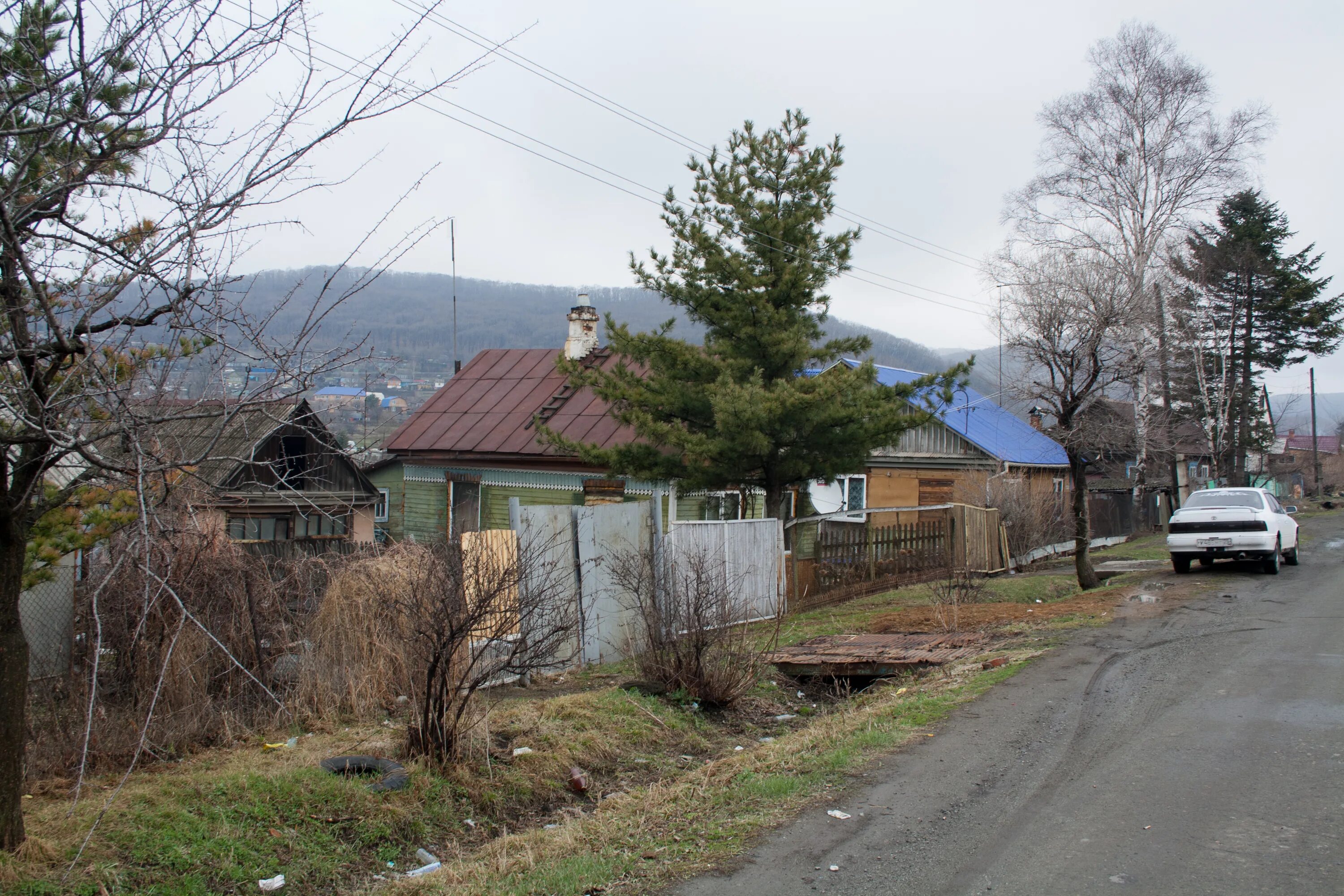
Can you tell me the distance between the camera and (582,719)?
26.1ft

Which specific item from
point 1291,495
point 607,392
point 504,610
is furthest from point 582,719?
point 1291,495

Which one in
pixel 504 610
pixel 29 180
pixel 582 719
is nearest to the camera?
pixel 29 180

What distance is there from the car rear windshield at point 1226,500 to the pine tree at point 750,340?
5.79 metres

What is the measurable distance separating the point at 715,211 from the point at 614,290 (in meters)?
46.1

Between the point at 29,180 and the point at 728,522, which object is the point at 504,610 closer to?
the point at 29,180

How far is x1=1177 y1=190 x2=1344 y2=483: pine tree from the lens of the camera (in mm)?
37312

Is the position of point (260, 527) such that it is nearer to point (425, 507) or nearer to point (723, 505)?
point (425, 507)

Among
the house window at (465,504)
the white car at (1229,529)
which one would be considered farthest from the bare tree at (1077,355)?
the house window at (465,504)

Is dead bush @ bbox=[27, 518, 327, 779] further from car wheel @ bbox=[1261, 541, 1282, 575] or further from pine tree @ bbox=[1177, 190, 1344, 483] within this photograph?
pine tree @ bbox=[1177, 190, 1344, 483]

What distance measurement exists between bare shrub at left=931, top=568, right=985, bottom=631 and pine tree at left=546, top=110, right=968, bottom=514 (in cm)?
269

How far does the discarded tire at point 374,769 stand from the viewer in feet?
20.7

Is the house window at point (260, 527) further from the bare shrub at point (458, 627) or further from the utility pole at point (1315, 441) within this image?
the utility pole at point (1315, 441)

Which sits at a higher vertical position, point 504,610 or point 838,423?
point 838,423

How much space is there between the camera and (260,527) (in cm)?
2262
